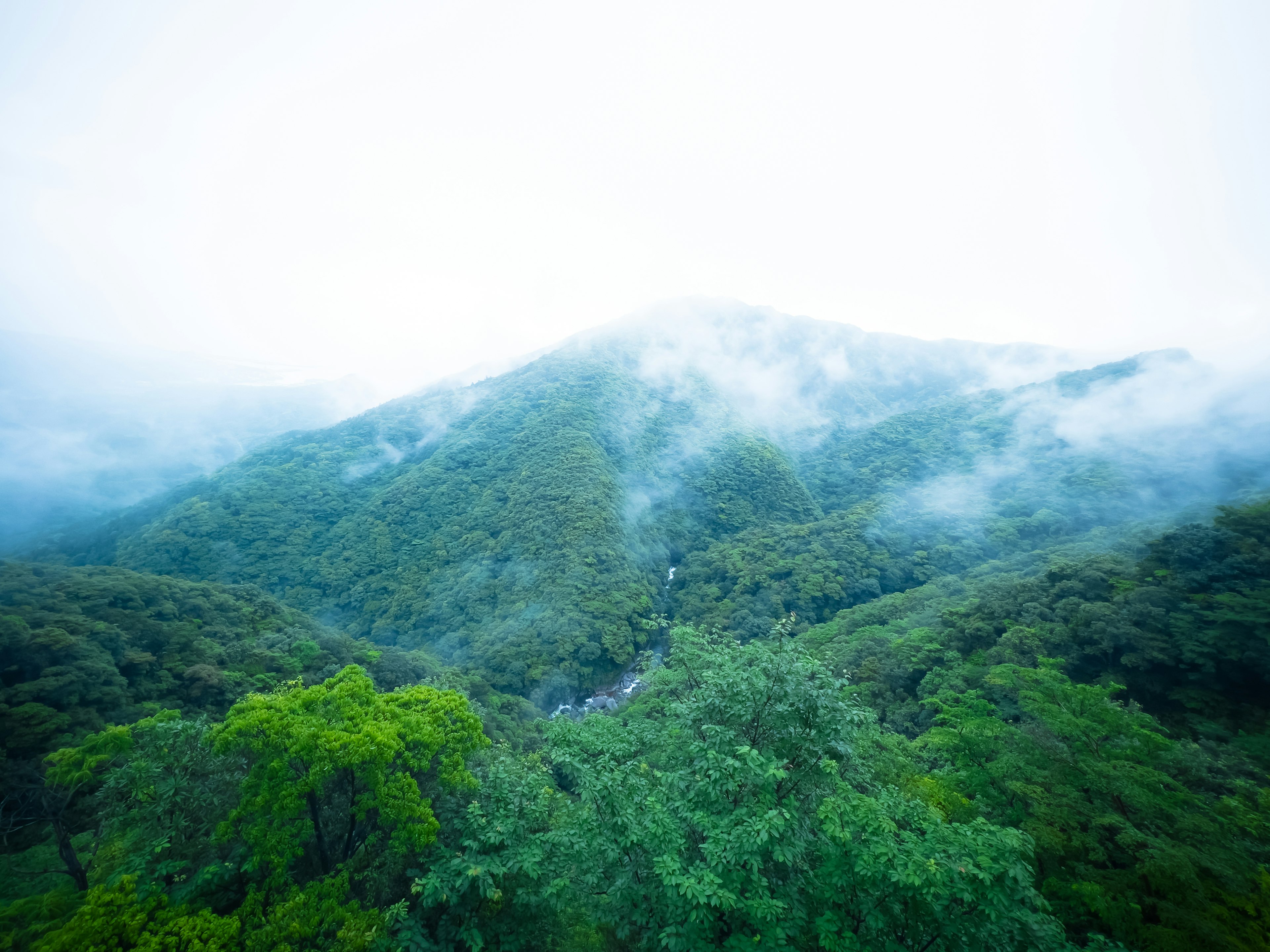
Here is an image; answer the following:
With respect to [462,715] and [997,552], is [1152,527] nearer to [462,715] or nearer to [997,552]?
[997,552]

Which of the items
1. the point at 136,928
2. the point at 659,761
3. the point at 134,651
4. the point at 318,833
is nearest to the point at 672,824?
the point at 659,761

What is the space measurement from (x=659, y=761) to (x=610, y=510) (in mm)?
56398

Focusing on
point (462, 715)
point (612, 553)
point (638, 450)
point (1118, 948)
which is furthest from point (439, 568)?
point (1118, 948)

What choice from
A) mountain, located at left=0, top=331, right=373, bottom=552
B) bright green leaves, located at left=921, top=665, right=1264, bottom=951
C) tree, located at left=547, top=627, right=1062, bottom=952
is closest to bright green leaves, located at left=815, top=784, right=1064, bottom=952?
tree, located at left=547, top=627, right=1062, bottom=952

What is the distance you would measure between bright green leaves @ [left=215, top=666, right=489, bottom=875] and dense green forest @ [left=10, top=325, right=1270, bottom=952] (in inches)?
3.5

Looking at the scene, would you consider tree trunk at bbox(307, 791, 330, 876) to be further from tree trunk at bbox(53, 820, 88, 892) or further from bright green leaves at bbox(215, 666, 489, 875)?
tree trunk at bbox(53, 820, 88, 892)

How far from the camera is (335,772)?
11.1m

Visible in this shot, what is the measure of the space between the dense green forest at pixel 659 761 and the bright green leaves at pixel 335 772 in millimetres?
88

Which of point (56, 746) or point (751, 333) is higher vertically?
point (751, 333)

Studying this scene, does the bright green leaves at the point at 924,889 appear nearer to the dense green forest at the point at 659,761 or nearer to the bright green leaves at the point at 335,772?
the dense green forest at the point at 659,761

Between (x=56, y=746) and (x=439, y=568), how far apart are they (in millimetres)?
45360

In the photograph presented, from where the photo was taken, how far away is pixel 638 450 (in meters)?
92.1

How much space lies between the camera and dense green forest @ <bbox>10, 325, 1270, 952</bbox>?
8.40 meters

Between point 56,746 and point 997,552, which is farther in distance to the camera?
point 997,552
